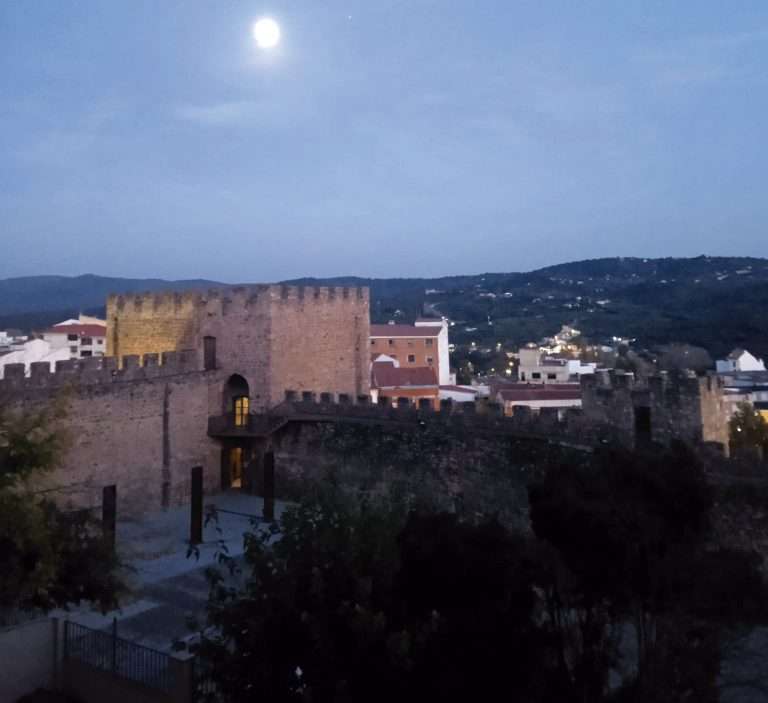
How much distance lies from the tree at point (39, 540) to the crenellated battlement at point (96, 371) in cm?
684

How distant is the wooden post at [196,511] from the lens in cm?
1623

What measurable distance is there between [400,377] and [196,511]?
981 inches

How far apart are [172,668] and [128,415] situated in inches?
418

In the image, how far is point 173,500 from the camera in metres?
19.7

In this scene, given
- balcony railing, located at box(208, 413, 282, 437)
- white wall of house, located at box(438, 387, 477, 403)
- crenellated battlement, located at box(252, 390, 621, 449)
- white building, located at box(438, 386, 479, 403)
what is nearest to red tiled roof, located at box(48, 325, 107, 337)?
white building, located at box(438, 386, 479, 403)

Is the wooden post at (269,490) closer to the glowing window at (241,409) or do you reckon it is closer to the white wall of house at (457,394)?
the glowing window at (241,409)

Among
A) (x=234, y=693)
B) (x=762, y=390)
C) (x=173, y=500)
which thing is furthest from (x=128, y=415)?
(x=762, y=390)

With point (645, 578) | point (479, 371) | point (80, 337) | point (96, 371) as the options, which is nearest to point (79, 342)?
point (80, 337)

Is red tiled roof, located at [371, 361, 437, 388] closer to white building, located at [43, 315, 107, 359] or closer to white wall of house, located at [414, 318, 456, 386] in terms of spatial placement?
white wall of house, located at [414, 318, 456, 386]

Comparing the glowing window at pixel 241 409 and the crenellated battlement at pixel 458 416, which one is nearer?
the crenellated battlement at pixel 458 416

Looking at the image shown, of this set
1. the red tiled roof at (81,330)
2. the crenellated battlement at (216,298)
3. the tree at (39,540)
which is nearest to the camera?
the tree at (39,540)

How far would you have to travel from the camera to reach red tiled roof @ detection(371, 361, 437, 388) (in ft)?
131

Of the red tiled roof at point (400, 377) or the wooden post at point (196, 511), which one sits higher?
the red tiled roof at point (400, 377)

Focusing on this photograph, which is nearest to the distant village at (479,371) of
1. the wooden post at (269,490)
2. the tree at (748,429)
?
the tree at (748,429)
